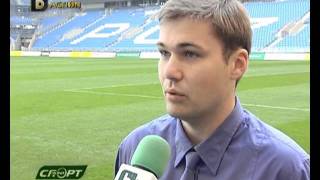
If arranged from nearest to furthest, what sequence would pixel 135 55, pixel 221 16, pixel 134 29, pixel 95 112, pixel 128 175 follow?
pixel 128 175 → pixel 221 16 → pixel 95 112 → pixel 135 55 → pixel 134 29

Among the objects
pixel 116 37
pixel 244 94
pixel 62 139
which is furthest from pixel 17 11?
pixel 62 139

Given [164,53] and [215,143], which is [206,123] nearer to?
[215,143]

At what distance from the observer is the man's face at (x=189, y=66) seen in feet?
5.14

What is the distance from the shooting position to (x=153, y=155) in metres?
1.51

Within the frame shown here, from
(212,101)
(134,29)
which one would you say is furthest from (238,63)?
(134,29)

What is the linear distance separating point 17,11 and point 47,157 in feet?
117

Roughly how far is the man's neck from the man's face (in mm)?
37

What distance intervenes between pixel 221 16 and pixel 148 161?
46 centimetres

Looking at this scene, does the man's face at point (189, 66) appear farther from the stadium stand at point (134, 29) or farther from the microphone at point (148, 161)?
the stadium stand at point (134, 29)

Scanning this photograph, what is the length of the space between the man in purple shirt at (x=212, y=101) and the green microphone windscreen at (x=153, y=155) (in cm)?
8

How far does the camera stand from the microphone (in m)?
1.37
